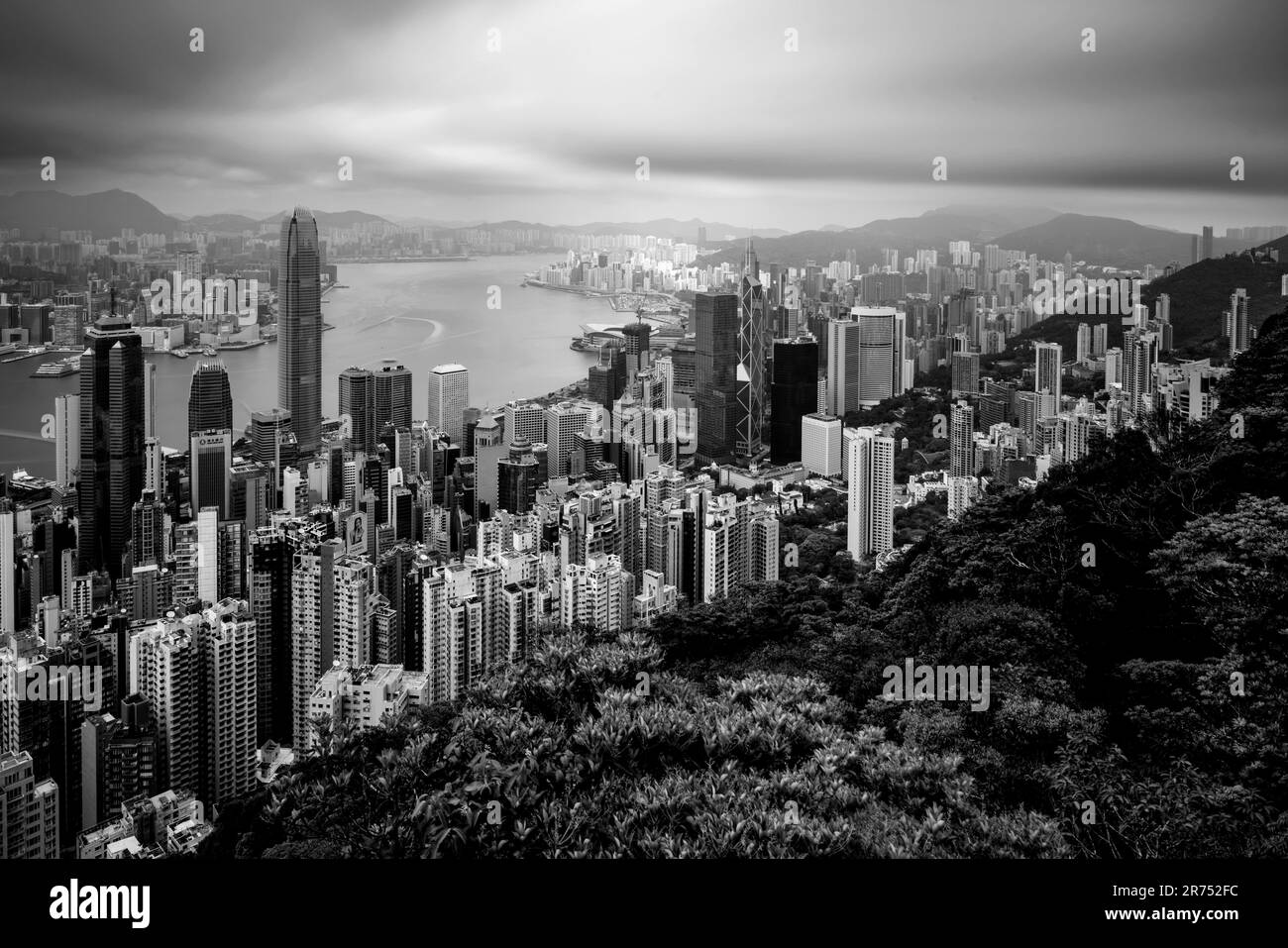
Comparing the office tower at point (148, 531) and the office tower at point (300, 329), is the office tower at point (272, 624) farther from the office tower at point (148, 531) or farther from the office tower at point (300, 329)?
the office tower at point (300, 329)

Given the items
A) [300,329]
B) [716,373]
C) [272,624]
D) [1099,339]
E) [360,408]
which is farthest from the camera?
[716,373]

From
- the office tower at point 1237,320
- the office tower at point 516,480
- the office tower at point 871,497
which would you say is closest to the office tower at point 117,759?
the office tower at point 516,480

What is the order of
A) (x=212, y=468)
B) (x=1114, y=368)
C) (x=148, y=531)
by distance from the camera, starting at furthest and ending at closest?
(x=1114, y=368) → (x=212, y=468) → (x=148, y=531)

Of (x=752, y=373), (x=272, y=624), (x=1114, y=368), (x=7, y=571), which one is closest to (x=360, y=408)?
(x=272, y=624)

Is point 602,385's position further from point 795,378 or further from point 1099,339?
point 1099,339

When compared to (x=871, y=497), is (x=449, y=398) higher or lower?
higher

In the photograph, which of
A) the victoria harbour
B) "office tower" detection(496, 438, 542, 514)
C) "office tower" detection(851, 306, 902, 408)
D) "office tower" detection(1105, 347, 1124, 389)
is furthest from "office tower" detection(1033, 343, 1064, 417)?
the victoria harbour

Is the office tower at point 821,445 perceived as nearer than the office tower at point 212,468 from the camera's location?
No
